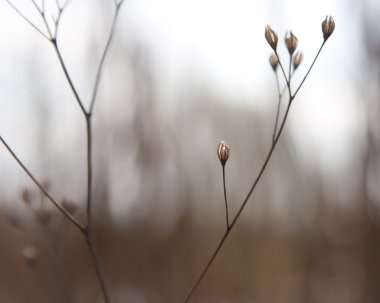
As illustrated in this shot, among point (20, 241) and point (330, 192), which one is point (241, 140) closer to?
point (330, 192)

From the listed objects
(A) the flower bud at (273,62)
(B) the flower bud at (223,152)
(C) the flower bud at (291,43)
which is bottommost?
(B) the flower bud at (223,152)

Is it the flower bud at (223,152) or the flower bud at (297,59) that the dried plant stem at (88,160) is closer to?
the flower bud at (223,152)

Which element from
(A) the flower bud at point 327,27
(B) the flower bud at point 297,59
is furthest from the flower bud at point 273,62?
(A) the flower bud at point 327,27

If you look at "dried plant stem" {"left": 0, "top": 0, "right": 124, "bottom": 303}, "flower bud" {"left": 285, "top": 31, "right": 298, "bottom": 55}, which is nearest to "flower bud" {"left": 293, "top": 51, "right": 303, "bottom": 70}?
"flower bud" {"left": 285, "top": 31, "right": 298, "bottom": 55}

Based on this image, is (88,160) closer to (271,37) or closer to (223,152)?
(223,152)

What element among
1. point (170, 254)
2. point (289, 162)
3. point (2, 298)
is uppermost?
point (289, 162)

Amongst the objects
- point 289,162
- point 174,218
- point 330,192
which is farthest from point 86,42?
point 330,192
